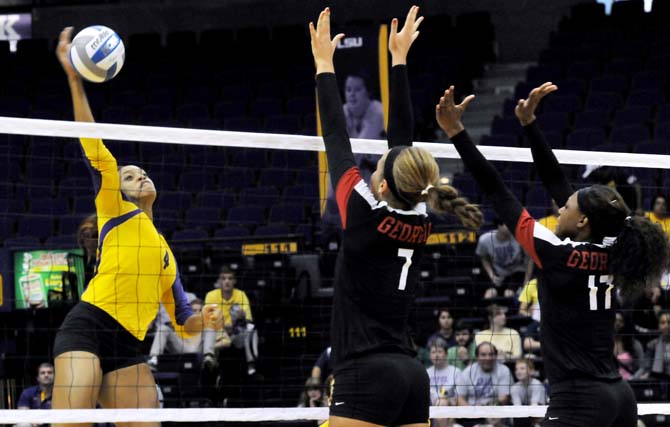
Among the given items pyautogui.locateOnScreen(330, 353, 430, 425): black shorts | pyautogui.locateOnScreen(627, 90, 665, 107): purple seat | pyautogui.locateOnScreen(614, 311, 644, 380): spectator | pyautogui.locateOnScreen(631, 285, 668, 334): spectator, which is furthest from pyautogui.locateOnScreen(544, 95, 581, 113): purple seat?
pyautogui.locateOnScreen(330, 353, 430, 425): black shorts

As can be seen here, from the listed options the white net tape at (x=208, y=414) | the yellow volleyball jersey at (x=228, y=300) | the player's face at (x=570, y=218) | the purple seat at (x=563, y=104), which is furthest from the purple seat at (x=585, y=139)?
the player's face at (x=570, y=218)

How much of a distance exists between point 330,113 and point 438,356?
602 cm

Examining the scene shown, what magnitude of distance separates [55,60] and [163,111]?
10.6 ft

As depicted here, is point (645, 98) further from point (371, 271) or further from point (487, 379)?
point (371, 271)

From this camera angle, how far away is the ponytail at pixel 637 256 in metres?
4.48

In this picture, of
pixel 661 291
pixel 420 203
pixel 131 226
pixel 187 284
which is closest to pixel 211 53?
pixel 187 284

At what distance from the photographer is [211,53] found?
20.6 m

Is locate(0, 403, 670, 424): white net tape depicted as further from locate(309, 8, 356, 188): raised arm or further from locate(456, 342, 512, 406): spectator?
locate(456, 342, 512, 406): spectator

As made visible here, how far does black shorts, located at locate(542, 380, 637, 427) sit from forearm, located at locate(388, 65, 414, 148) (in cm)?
121

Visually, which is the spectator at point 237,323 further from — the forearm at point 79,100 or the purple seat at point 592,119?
the purple seat at point 592,119

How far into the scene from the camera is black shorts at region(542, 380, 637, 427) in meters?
4.42

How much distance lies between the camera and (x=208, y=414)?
6078 millimetres

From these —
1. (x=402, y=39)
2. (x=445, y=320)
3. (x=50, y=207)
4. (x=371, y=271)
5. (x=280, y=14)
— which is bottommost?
(x=371, y=271)

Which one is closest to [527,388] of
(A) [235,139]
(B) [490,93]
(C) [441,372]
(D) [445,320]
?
(C) [441,372]
